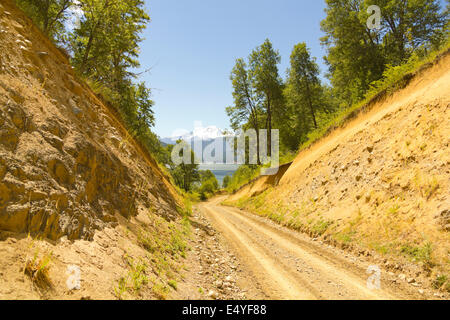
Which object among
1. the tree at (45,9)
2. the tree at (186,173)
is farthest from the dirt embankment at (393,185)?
the tree at (186,173)

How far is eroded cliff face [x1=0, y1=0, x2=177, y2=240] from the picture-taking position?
354 cm

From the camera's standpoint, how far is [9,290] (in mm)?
2385

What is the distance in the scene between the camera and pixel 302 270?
6207mm

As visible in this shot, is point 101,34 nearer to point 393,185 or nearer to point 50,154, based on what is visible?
point 50,154

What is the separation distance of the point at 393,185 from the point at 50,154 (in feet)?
36.4

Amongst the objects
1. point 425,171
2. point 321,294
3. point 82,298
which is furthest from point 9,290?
point 425,171

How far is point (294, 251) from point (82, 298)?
720cm

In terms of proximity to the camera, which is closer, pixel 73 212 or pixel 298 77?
pixel 73 212

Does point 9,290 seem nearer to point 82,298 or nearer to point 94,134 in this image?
point 82,298

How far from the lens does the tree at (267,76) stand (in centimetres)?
3083

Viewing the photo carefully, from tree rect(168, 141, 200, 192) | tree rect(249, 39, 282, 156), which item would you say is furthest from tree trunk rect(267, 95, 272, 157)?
tree rect(168, 141, 200, 192)

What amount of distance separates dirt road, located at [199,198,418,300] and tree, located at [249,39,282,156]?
2411 centimetres

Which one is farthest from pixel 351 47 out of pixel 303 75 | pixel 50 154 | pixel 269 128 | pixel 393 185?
pixel 50 154

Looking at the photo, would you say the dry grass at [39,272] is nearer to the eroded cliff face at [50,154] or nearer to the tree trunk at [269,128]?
the eroded cliff face at [50,154]
